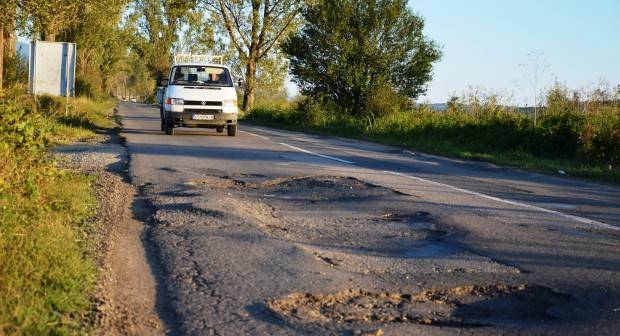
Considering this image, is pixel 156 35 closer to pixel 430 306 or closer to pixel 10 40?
pixel 10 40

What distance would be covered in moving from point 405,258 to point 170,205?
3.16 metres

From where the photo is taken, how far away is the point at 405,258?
18.9ft

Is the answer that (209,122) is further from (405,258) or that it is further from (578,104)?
(405,258)

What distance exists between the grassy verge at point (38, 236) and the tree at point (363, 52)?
2490cm

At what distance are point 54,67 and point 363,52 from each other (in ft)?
46.8

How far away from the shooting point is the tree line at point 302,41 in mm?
24959

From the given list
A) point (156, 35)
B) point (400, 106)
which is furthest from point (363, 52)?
point (156, 35)

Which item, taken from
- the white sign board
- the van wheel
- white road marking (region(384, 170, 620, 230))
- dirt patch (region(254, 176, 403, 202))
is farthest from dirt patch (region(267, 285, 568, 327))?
the white sign board

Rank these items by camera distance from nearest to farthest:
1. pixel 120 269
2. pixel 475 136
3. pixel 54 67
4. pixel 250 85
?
pixel 120 269, pixel 475 136, pixel 54 67, pixel 250 85

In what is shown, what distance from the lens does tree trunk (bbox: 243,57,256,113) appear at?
46.2 metres

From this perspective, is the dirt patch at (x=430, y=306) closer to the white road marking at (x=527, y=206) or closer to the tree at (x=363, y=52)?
the white road marking at (x=527, y=206)

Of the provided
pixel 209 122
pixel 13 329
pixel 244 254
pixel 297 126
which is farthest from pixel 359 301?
pixel 297 126

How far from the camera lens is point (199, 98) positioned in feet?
67.4

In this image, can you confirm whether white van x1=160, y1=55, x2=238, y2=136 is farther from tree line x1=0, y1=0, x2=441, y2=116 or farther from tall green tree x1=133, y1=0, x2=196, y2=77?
tall green tree x1=133, y1=0, x2=196, y2=77
